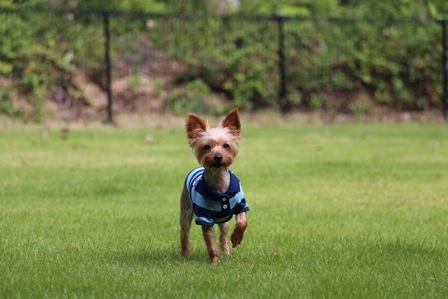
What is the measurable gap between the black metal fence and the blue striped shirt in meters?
13.3

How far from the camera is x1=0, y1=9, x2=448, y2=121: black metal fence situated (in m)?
19.2

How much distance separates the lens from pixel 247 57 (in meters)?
20.6

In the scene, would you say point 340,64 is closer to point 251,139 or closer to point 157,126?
point 157,126

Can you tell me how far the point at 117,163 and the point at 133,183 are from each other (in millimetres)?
1746

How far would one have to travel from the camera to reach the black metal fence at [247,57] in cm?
1920

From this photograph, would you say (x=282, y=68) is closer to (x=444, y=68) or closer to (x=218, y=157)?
(x=444, y=68)

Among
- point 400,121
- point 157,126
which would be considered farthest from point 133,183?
point 400,121

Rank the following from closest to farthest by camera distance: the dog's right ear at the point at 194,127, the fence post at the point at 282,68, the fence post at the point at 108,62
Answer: the dog's right ear at the point at 194,127 → the fence post at the point at 108,62 → the fence post at the point at 282,68

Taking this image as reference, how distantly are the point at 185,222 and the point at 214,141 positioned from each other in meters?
0.67

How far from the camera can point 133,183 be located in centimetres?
924

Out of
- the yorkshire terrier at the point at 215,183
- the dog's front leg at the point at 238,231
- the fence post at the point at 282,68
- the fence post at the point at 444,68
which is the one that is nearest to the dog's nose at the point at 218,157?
the yorkshire terrier at the point at 215,183

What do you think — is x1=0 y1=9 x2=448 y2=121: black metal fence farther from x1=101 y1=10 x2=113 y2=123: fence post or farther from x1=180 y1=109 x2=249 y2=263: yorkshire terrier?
x1=180 y1=109 x2=249 y2=263: yorkshire terrier

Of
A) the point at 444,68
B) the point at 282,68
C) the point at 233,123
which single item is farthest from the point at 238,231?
the point at 444,68

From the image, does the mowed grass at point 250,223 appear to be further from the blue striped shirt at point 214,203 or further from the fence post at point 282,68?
the fence post at point 282,68
